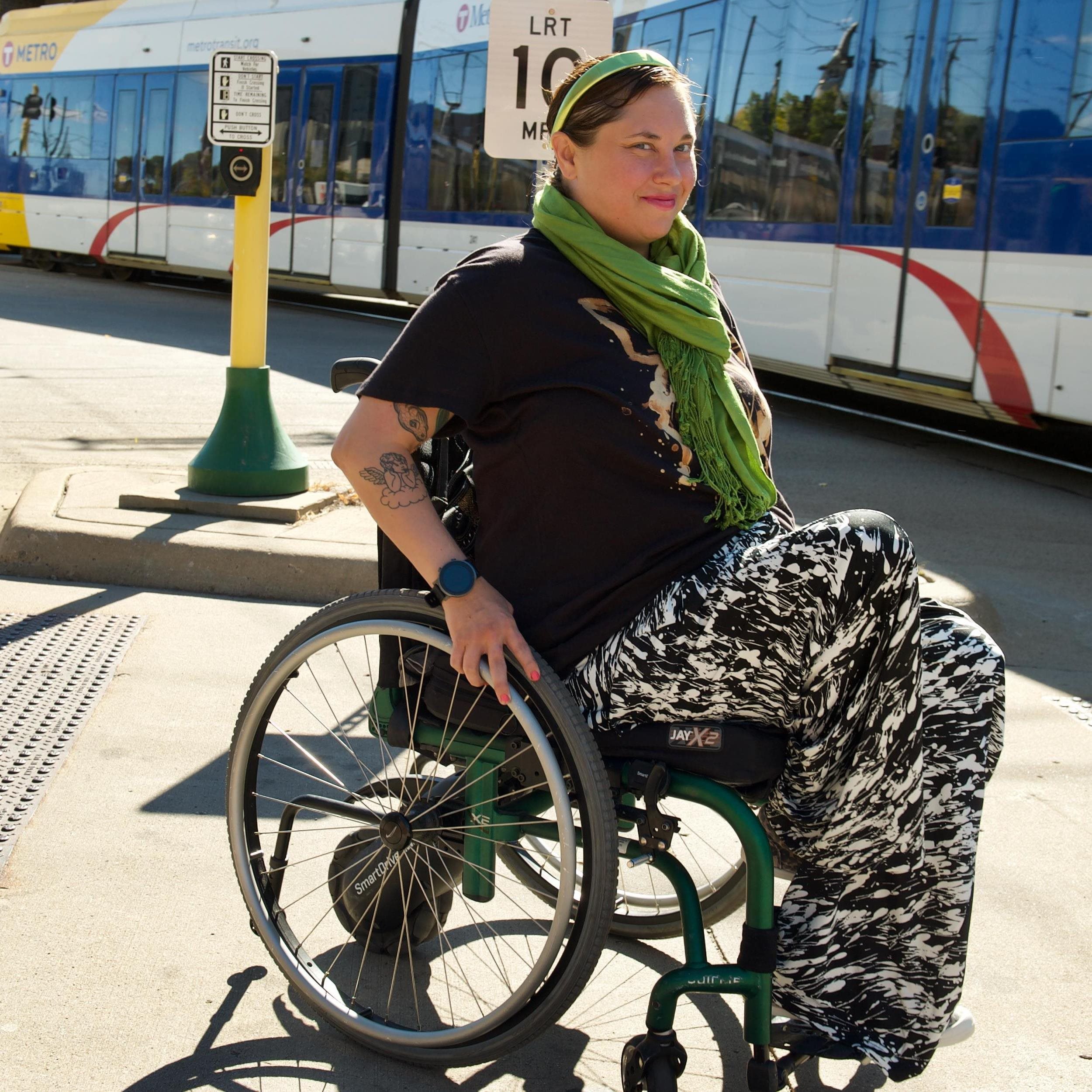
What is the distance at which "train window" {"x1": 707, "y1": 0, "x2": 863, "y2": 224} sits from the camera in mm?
9148

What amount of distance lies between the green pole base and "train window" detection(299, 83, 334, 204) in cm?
1054

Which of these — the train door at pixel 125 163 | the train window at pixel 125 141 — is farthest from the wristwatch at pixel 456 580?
the train window at pixel 125 141

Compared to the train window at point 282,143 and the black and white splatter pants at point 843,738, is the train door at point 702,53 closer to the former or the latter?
the train window at point 282,143

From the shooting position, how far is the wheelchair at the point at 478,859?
2.10m

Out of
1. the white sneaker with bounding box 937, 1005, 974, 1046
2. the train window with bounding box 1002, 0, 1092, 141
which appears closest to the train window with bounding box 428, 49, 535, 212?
the train window with bounding box 1002, 0, 1092, 141

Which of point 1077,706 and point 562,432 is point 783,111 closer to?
point 1077,706

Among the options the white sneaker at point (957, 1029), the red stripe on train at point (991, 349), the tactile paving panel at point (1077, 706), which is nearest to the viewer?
the white sneaker at point (957, 1029)

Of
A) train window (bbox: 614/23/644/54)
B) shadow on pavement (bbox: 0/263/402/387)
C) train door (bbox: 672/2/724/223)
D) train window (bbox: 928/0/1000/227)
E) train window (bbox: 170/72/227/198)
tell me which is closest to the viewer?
train window (bbox: 928/0/1000/227)

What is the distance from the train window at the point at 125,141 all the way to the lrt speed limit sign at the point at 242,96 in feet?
44.1

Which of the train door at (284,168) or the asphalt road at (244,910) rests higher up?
the train door at (284,168)

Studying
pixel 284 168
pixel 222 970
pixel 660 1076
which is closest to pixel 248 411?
pixel 222 970

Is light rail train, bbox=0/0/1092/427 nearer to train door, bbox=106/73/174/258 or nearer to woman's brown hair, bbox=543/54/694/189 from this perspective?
train door, bbox=106/73/174/258

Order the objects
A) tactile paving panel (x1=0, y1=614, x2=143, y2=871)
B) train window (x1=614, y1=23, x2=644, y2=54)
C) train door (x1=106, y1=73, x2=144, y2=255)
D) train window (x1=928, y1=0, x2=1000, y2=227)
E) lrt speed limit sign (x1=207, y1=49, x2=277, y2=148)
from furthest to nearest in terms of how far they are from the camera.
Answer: train door (x1=106, y1=73, x2=144, y2=255)
train window (x1=614, y1=23, x2=644, y2=54)
train window (x1=928, y1=0, x2=1000, y2=227)
lrt speed limit sign (x1=207, y1=49, x2=277, y2=148)
tactile paving panel (x1=0, y1=614, x2=143, y2=871)

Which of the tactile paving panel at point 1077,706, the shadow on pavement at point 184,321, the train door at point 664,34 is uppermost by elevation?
the train door at point 664,34
